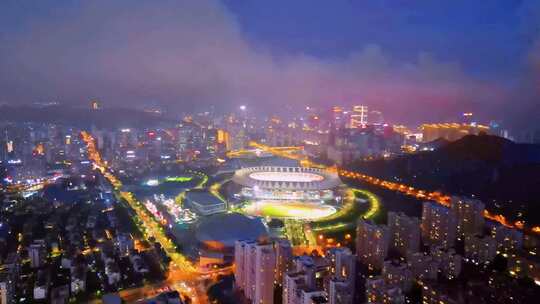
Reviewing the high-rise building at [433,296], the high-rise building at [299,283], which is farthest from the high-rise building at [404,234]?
the high-rise building at [299,283]

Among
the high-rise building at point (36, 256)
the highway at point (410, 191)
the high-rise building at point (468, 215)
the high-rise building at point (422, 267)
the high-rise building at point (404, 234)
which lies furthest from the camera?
the highway at point (410, 191)

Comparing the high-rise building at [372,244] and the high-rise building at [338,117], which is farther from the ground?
the high-rise building at [338,117]

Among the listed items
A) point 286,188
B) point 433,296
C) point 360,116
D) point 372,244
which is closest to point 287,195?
point 286,188

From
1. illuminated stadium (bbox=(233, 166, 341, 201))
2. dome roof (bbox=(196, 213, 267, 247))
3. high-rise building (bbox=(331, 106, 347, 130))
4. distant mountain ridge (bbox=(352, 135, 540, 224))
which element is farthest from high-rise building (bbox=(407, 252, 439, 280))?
high-rise building (bbox=(331, 106, 347, 130))

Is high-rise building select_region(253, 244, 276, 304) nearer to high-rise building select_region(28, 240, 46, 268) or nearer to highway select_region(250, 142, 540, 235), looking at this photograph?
high-rise building select_region(28, 240, 46, 268)

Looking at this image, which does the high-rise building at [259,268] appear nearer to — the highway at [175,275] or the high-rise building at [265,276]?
the high-rise building at [265,276]

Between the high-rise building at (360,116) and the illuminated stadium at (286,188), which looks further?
the high-rise building at (360,116)

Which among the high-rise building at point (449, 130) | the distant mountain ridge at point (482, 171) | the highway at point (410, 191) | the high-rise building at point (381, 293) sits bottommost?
the highway at point (410, 191)

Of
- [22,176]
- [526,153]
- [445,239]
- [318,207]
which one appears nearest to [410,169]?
[526,153]
